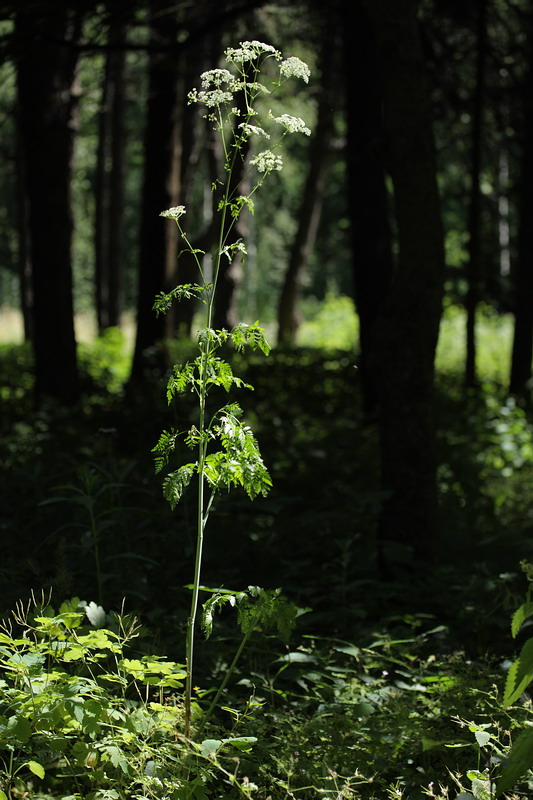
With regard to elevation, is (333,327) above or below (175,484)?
above

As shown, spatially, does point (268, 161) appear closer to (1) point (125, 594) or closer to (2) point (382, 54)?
(1) point (125, 594)

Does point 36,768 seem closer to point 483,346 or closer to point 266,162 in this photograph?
point 266,162

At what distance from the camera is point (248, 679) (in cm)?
322

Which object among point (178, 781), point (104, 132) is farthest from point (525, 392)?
point (104, 132)

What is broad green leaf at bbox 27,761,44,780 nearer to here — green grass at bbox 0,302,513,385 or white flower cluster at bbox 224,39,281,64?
white flower cluster at bbox 224,39,281,64

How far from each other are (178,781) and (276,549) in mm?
2584

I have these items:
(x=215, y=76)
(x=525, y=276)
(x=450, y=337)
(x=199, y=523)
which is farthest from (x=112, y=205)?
(x=199, y=523)

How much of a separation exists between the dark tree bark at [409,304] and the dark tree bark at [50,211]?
4.09 meters

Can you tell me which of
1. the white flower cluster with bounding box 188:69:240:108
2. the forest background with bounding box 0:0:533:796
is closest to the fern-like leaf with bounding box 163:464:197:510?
the forest background with bounding box 0:0:533:796

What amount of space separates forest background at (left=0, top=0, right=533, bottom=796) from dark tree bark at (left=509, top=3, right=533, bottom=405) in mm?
26

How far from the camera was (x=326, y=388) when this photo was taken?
→ 10.5m

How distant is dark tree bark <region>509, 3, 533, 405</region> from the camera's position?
10.1 metres

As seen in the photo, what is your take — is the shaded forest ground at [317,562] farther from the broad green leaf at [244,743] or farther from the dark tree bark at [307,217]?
the dark tree bark at [307,217]

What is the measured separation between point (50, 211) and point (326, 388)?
4012 millimetres
